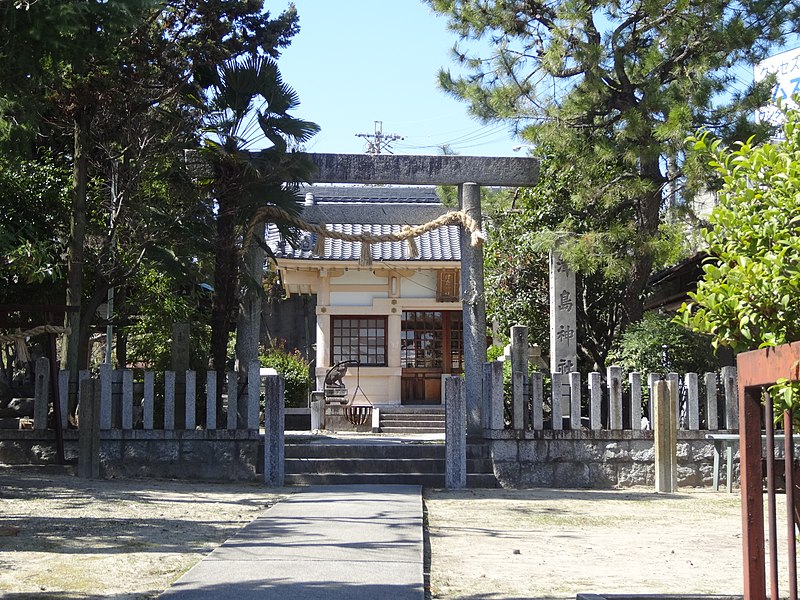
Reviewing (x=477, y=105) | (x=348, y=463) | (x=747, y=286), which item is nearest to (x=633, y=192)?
(x=477, y=105)

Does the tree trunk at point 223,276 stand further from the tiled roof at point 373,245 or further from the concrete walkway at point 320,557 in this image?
the tiled roof at point 373,245

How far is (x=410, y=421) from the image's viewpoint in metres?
20.8

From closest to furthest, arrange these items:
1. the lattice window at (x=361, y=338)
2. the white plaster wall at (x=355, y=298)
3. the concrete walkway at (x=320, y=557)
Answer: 1. the concrete walkway at (x=320, y=557)
2. the white plaster wall at (x=355, y=298)
3. the lattice window at (x=361, y=338)

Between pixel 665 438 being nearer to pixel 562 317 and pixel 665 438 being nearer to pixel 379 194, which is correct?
pixel 562 317

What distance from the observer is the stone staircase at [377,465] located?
11.9m

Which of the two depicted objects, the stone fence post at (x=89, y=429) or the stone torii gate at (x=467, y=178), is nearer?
the stone fence post at (x=89, y=429)

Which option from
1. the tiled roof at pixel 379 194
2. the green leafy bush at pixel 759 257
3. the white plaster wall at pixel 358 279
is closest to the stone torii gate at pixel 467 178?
the green leafy bush at pixel 759 257

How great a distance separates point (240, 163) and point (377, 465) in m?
4.30

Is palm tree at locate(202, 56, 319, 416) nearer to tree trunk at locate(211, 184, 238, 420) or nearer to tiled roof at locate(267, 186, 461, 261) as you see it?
tree trunk at locate(211, 184, 238, 420)

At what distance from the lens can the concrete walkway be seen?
5.48 meters

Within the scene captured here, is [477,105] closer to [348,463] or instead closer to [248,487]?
[348,463]

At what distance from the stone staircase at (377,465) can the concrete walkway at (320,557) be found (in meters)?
2.19

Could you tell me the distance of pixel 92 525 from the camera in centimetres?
807

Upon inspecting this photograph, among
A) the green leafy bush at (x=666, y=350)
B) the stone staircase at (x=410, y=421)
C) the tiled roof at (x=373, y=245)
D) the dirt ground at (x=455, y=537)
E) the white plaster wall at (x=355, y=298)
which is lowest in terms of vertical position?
the dirt ground at (x=455, y=537)
